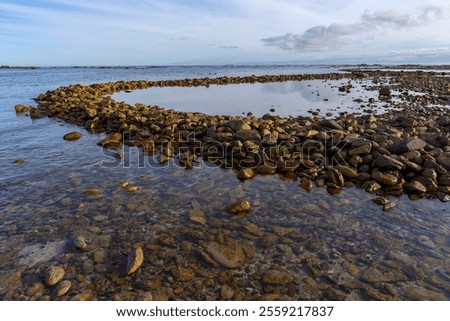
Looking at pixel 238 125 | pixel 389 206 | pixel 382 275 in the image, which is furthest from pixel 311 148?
pixel 382 275

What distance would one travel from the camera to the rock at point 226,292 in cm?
432

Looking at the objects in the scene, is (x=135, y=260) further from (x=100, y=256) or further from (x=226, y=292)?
(x=226, y=292)

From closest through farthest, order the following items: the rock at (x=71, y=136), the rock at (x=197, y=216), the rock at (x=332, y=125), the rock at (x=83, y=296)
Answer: the rock at (x=83, y=296)
the rock at (x=197, y=216)
the rock at (x=332, y=125)
the rock at (x=71, y=136)

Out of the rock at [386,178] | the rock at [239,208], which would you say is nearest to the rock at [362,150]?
the rock at [386,178]

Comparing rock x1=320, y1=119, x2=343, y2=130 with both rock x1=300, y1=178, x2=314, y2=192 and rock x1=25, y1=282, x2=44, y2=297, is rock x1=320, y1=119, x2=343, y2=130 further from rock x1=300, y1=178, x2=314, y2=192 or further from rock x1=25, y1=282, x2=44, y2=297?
rock x1=25, y1=282, x2=44, y2=297

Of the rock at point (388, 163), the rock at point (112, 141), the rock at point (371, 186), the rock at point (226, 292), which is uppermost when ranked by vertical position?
the rock at point (388, 163)

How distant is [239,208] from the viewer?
6.71 m

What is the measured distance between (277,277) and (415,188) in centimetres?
514

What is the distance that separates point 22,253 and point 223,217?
381 cm

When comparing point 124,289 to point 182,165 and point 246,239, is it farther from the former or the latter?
point 182,165

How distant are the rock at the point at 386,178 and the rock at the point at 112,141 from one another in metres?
9.43

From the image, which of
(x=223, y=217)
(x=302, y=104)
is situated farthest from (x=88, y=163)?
(x=302, y=104)

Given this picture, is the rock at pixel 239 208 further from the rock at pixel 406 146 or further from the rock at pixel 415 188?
the rock at pixel 406 146

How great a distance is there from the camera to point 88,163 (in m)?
9.89
